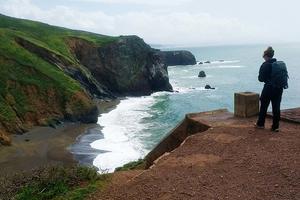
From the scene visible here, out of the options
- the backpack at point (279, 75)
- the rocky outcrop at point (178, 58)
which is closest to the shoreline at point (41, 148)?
the backpack at point (279, 75)

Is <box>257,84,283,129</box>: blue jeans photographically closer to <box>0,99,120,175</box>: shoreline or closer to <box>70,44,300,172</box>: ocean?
<box>70,44,300,172</box>: ocean

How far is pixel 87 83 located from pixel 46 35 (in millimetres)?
14438

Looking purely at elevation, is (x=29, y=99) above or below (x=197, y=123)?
below

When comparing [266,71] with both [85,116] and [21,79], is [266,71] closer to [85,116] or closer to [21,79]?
[85,116]

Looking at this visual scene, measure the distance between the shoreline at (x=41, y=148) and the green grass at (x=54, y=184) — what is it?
628 inches

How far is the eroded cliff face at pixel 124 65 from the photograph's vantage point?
71812 mm

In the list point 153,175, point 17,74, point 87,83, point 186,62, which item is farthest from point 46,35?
point 186,62

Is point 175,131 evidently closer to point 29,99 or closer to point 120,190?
point 120,190

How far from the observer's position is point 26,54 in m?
53.2

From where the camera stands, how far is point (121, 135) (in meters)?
39.1

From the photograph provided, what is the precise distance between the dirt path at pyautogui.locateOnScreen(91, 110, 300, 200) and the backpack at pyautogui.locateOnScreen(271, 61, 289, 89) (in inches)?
50.4

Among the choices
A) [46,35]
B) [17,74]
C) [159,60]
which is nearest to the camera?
[17,74]

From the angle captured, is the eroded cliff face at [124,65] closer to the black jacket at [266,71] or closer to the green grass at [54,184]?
the black jacket at [266,71]

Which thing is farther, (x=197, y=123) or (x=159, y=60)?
(x=159, y=60)
